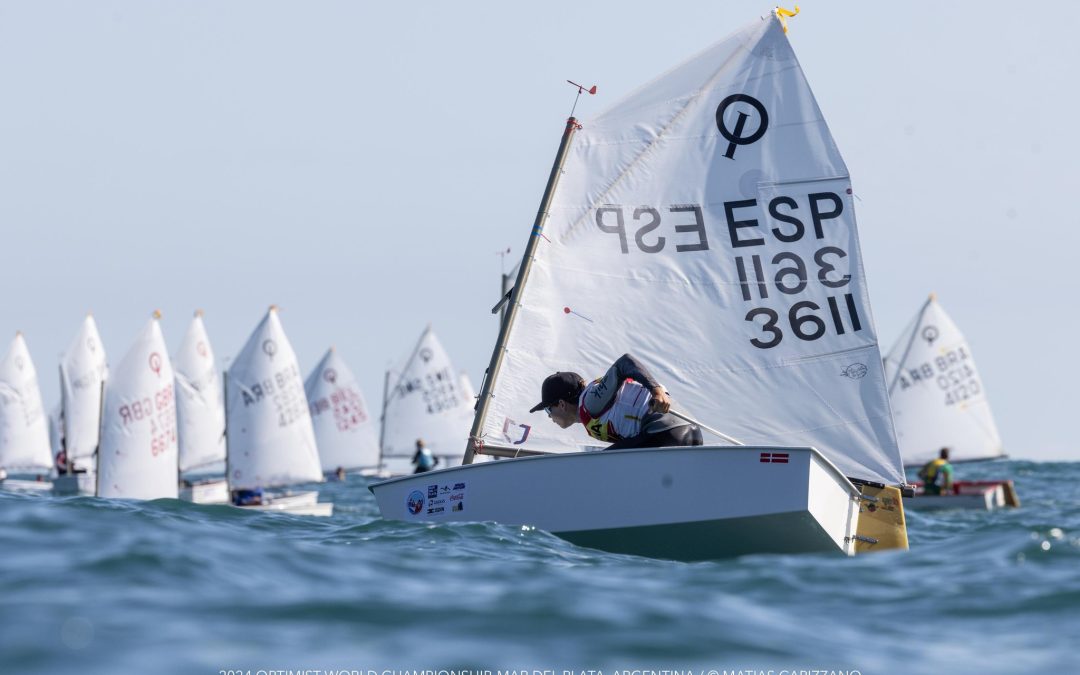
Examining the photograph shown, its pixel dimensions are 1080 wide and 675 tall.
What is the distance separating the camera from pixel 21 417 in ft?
206

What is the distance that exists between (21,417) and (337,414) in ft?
48.5

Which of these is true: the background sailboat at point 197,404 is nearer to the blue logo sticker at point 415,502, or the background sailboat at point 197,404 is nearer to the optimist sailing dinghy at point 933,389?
the optimist sailing dinghy at point 933,389

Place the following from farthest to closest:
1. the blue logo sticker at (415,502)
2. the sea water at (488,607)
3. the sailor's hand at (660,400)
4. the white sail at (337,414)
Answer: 1. the white sail at (337,414)
2. the blue logo sticker at (415,502)
3. the sailor's hand at (660,400)
4. the sea water at (488,607)

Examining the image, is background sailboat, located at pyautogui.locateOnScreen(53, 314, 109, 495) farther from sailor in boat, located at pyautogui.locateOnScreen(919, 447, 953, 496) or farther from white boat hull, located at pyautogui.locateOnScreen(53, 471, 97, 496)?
sailor in boat, located at pyautogui.locateOnScreen(919, 447, 953, 496)

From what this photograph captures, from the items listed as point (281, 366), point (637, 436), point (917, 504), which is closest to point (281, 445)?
point (281, 366)

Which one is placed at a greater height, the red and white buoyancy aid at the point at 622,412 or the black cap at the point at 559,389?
the black cap at the point at 559,389

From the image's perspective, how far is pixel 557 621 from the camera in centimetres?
573

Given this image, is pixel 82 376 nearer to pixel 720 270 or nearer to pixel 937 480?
pixel 937 480

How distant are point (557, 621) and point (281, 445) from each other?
3380 centimetres

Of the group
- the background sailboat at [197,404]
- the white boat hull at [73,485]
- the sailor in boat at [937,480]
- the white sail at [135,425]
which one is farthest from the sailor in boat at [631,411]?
the white boat hull at [73,485]

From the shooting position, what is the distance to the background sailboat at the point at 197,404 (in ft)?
147

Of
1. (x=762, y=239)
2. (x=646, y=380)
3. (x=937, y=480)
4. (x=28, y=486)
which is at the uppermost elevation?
(x=762, y=239)

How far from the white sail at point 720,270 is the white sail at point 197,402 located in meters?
33.5

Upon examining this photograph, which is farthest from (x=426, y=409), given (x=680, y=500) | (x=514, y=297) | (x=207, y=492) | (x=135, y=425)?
(x=680, y=500)
